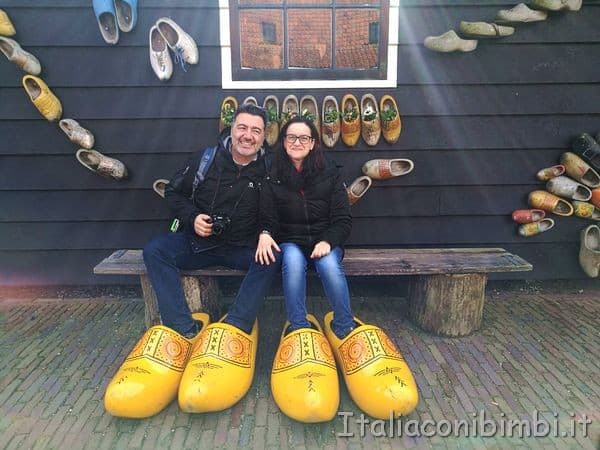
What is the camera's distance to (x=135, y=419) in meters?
1.75

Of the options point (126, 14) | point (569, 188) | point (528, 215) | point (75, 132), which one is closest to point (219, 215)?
point (75, 132)

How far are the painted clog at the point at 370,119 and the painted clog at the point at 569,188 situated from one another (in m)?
1.21

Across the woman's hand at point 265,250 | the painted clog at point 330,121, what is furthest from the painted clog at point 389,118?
the woman's hand at point 265,250

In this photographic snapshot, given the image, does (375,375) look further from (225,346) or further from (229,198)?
(229,198)

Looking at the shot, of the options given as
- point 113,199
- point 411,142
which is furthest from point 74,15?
point 411,142

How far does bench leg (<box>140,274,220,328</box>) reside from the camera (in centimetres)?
232

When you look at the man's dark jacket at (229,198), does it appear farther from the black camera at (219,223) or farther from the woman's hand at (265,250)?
the woman's hand at (265,250)

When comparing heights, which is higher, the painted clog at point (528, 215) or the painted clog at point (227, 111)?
the painted clog at point (227, 111)

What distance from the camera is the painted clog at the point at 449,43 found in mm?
2543

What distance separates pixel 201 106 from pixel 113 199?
0.86 m

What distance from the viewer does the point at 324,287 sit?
6.72 ft

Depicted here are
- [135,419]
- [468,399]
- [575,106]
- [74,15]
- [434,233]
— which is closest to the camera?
[135,419]

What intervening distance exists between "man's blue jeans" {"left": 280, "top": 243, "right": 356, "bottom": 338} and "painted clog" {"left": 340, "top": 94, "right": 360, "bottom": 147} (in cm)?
95

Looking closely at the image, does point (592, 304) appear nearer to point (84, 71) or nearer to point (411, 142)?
point (411, 142)
